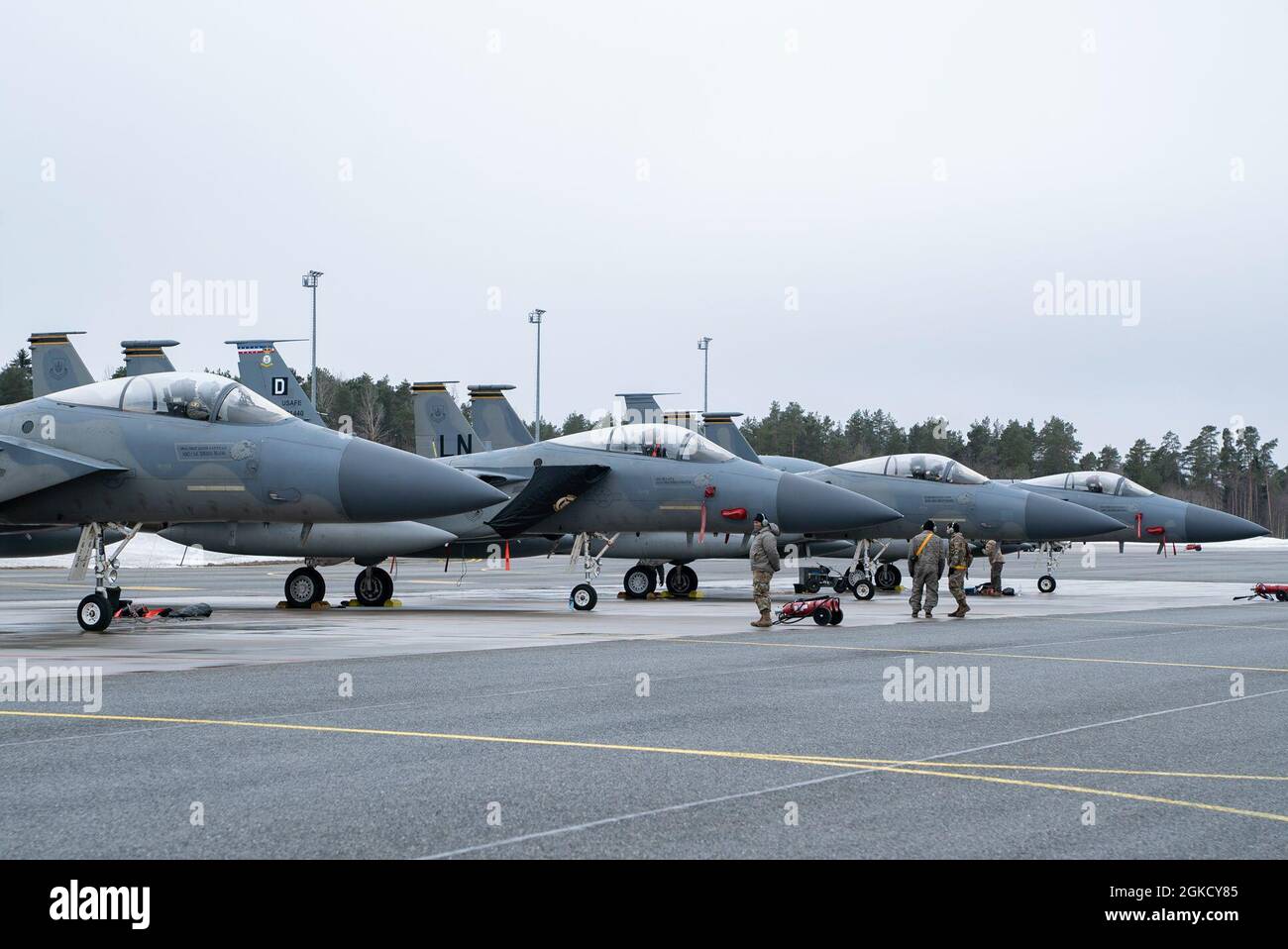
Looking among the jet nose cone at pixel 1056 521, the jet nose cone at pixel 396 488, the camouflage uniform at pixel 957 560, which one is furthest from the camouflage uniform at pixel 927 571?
the jet nose cone at pixel 396 488

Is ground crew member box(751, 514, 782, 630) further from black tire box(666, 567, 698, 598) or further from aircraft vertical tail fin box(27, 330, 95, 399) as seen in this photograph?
aircraft vertical tail fin box(27, 330, 95, 399)

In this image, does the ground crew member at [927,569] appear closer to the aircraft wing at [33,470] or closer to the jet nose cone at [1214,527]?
the aircraft wing at [33,470]

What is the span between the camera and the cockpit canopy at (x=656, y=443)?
25000mm

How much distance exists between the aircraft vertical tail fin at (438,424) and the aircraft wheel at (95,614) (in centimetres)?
1534

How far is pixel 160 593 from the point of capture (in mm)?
31156

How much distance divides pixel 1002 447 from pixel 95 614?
123551 mm

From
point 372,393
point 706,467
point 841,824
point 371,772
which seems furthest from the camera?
point 372,393

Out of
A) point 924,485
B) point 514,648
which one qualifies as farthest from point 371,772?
point 924,485

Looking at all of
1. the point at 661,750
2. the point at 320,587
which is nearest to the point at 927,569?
the point at 320,587

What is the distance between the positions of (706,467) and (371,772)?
1719 centimetres

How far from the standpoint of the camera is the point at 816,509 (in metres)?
24.3

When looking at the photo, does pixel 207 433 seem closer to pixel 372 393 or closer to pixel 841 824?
pixel 841 824
